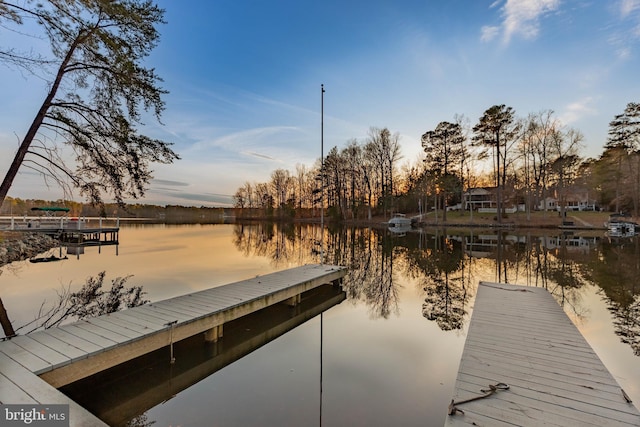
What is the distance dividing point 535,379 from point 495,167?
40.8 metres

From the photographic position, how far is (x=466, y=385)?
282cm

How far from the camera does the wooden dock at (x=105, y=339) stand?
273 cm

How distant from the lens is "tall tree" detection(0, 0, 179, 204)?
6.03 metres

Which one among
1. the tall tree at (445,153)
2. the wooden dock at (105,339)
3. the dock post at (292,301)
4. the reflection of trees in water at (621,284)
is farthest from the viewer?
the tall tree at (445,153)

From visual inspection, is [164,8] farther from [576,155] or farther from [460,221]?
[576,155]

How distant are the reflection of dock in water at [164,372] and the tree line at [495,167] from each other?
15.3 m

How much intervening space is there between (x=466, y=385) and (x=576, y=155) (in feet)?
139

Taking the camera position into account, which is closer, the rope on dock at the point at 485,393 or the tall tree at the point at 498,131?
the rope on dock at the point at 485,393

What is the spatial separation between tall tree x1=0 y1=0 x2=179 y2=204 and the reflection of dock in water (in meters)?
4.32

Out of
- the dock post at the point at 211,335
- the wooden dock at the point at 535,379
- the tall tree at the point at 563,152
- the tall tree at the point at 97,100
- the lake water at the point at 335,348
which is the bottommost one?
the lake water at the point at 335,348

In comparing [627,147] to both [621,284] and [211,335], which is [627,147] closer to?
[621,284]

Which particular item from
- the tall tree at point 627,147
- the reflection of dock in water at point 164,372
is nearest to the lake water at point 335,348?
the reflection of dock in water at point 164,372

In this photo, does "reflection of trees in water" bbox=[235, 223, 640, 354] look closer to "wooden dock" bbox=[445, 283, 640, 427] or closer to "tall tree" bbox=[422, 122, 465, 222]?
"wooden dock" bbox=[445, 283, 640, 427]

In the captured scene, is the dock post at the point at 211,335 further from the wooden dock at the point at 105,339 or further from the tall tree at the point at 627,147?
the tall tree at the point at 627,147
